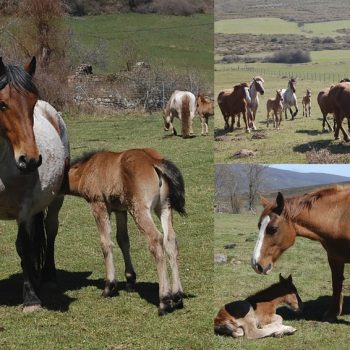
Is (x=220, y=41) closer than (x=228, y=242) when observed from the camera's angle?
Yes

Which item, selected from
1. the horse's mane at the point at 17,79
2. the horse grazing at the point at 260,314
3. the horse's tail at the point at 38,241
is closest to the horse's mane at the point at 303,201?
the horse grazing at the point at 260,314

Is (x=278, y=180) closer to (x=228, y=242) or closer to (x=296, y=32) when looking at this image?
(x=228, y=242)

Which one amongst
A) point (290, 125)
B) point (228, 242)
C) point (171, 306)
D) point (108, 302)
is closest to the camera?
point (228, 242)

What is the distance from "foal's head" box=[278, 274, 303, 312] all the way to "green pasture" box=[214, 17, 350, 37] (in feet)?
4.25

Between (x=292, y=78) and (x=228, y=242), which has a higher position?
(x=292, y=78)

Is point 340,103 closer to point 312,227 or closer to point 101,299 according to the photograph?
point 312,227

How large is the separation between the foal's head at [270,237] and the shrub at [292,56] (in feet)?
2.48

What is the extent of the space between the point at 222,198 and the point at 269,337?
807 millimetres

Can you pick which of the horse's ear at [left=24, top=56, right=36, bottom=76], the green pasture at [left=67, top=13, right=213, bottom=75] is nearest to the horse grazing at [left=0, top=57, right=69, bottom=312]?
the horse's ear at [left=24, top=56, right=36, bottom=76]

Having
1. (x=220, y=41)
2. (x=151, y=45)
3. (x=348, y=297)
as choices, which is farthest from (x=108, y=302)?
(x=151, y=45)

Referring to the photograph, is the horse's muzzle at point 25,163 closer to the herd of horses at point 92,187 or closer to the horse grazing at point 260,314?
the herd of horses at point 92,187

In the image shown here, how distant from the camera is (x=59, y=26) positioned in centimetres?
3628

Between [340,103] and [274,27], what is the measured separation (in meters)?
1.07

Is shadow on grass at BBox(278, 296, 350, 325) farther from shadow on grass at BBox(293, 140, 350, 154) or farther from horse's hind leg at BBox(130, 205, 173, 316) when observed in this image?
horse's hind leg at BBox(130, 205, 173, 316)
